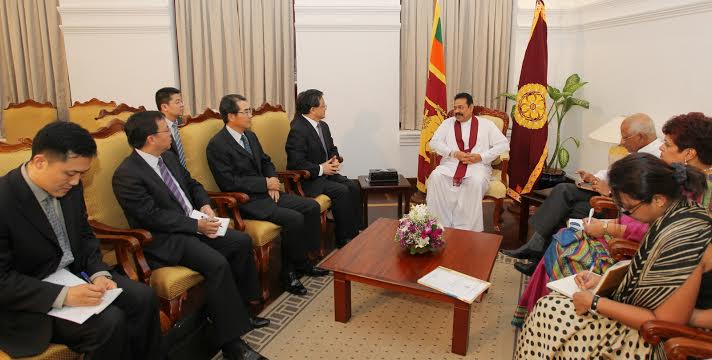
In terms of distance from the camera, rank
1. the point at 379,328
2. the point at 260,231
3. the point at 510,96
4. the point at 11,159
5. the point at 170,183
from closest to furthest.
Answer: the point at 11,159 < the point at 170,183 < the point at 379,328 < the point at 260,231 < the point at 510,96

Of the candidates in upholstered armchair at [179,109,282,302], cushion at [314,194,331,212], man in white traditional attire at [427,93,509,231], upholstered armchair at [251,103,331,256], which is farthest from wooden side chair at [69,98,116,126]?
man in white traditional attire at [427,93,509,231]

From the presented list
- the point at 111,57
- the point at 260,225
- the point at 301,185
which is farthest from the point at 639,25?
the point at 111,57

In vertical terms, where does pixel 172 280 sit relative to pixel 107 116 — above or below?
below

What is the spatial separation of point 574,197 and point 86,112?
15.2 feet

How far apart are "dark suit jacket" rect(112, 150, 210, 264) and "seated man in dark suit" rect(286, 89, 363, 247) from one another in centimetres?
146

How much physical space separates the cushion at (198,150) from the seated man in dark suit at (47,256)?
1.27 metres

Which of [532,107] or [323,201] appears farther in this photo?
[532,107]

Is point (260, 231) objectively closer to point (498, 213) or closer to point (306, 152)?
point (306, 152)

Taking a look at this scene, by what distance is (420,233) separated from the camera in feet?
9.77

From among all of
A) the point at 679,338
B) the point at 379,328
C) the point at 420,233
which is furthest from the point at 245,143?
the point at 679,338

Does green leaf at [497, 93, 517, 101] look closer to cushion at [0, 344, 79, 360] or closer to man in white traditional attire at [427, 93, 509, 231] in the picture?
man in white traditional attire at [427, 93, 509, 231]

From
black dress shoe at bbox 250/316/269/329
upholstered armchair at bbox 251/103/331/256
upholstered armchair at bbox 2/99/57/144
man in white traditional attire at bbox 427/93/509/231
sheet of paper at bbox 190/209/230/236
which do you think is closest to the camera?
sheet of paper at bbox 190/209/230/236

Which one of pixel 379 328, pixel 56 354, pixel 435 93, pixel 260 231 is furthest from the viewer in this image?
pixel 435 93

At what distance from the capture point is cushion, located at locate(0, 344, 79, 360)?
5.99 ft
